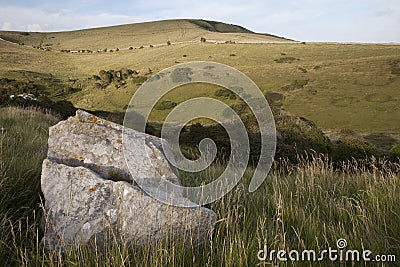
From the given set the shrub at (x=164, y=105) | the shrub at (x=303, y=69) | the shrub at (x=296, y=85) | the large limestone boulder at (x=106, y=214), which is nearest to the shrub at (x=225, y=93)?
the shrub at (x=164, y=105)

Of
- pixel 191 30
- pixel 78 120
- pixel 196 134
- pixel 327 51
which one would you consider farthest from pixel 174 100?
pixel 191 30

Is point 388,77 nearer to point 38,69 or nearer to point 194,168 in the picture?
point 194,168

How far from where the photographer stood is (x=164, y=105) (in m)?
38.8

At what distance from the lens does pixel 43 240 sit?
3275mm

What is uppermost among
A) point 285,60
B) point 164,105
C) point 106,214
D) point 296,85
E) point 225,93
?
point 285,60

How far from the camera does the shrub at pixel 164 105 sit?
3816 cm

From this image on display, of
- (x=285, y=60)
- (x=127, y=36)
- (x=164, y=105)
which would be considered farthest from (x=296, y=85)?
(x=127, y=36)

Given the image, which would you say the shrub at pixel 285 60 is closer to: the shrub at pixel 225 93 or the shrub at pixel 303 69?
the shrub at pixel 303 69

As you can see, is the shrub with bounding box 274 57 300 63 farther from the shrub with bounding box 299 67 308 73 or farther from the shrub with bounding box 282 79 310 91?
the shrub with bounding box 282 79 310 91

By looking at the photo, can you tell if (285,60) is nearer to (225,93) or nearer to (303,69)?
(303,69)

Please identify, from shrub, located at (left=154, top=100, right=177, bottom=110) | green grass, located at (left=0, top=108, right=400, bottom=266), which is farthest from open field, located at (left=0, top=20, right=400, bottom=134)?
green grass, located at (left=0, top=108, right=400, bottom=266)

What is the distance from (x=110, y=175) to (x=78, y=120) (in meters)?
0.98

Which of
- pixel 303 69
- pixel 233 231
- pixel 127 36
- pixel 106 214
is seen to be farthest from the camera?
pixel 127 36

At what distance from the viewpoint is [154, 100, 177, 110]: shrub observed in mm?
38156
